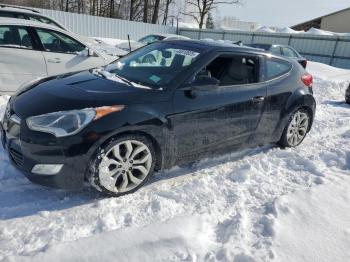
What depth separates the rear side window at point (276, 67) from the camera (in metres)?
4.46

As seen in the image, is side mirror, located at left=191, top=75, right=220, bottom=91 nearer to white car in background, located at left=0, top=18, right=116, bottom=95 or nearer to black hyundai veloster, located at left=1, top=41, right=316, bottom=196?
black hyundai veloster, located at left=1, top=41, right=316, bottom=196

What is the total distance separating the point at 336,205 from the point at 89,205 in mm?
2514

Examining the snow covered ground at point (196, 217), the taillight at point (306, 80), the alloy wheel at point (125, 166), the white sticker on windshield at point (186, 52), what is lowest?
the snow covered ground at point (196, 217)

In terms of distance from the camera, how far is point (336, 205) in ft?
11.2

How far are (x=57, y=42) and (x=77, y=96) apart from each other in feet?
12.1

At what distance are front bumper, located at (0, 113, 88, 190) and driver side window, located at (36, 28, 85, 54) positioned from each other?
142 inches

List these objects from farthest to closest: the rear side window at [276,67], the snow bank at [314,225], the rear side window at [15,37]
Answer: the rear side window at [15,37]
the rear side window at [276,67]
the snow bank at [314,225]

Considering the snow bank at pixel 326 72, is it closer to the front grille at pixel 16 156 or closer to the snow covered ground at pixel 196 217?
the snow covered ground at pixel 196 217

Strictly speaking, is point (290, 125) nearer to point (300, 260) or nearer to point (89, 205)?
point (300, 260)

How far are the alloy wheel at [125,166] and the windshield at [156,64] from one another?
73 centimetres

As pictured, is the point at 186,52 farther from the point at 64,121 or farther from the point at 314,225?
the point at 314,225

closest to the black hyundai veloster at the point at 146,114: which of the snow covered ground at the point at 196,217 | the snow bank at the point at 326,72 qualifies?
the snow covered ground at the point at 196,217

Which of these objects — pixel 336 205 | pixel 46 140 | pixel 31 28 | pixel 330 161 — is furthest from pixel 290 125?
pixel 31 28

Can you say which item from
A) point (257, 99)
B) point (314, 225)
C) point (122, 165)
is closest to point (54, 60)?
point (122, 165)
